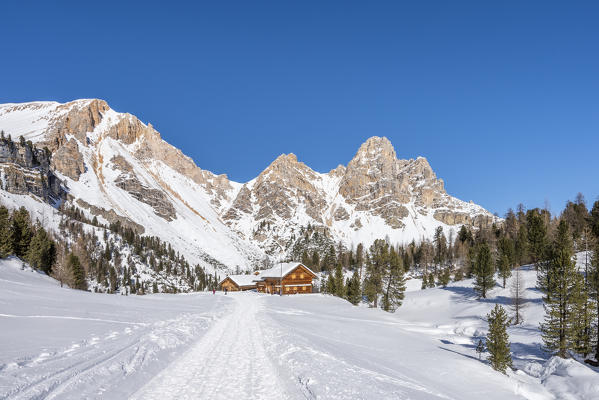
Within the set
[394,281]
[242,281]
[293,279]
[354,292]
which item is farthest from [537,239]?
[242,281]

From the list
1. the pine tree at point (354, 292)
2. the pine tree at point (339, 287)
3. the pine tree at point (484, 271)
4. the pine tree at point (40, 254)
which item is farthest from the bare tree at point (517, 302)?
the pine tree at point (40, 254)

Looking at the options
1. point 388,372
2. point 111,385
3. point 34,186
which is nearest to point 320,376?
point 388,372

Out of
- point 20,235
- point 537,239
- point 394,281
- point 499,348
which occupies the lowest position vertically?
point 499,348

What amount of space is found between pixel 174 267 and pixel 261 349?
174 m

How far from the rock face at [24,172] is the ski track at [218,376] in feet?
632

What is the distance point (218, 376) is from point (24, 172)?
217646 millimetres

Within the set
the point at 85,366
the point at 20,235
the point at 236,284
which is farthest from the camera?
the point at 236,284

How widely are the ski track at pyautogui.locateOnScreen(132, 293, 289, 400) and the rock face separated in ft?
632

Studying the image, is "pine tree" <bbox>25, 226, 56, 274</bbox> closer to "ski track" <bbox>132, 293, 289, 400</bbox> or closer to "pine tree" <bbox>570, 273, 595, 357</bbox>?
"ski track" <bbox>132, 293, 289, 400</bbox>

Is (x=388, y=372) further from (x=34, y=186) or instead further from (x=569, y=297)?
(x=34, y=186)

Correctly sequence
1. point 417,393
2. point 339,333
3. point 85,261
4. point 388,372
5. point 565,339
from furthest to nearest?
point 85,261 < point 565,339 < point 339,333 < point 388,372 < point 417,393

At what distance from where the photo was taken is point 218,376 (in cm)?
976

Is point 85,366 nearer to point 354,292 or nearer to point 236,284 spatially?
point 354,292

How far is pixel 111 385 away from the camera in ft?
27.6
